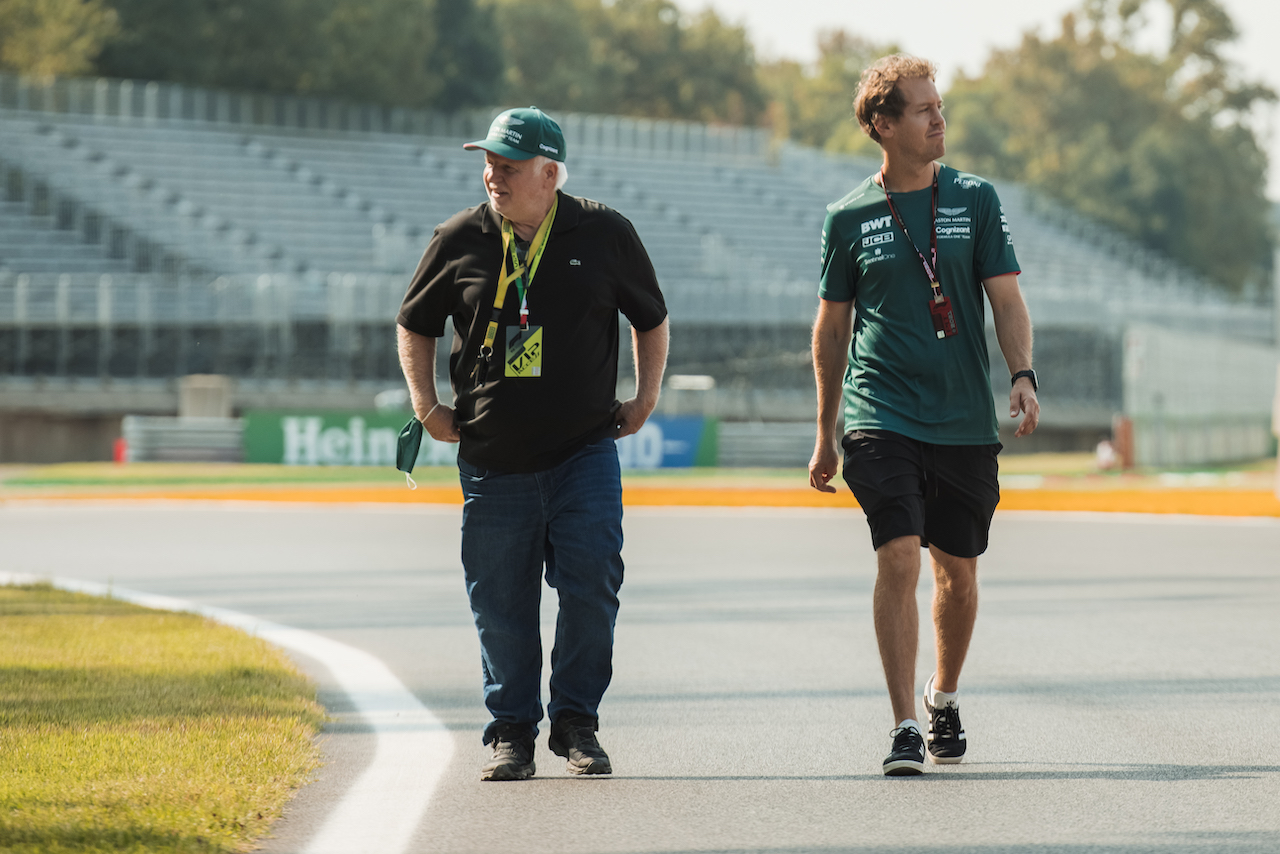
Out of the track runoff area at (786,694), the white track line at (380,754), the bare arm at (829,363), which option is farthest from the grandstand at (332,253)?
the bare arm at (829,363)

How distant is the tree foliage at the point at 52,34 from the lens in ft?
196

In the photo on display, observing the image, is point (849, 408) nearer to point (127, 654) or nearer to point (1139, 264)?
point (127, 654)

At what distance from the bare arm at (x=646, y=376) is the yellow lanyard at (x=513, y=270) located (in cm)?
40

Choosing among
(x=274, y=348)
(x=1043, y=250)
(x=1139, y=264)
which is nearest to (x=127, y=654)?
(x=274, y=348)

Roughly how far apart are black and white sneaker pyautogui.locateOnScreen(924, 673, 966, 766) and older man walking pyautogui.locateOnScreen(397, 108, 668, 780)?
1.03 metres

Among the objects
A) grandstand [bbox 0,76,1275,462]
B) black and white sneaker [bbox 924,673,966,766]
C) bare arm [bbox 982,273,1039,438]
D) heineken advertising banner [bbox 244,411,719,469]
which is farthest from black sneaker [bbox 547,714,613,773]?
grandstand [bbox 0,76,1275,462]

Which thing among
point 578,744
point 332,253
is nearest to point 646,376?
point 578,744

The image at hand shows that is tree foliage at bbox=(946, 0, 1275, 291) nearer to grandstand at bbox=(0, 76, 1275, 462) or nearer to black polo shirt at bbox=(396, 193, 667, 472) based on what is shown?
grandstand at bbox=(0, 76, 1275, 462)

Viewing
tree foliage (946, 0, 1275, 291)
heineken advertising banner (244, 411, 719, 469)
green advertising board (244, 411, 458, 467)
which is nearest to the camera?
heineken advertising banner (244, 411, 719, 469)

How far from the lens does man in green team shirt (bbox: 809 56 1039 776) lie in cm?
550

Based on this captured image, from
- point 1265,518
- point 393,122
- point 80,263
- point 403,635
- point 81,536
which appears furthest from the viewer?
point 393,122

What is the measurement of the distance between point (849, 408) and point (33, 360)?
3493 cm

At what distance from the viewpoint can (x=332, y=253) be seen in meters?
45.7

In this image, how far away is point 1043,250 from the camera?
61.5 m
